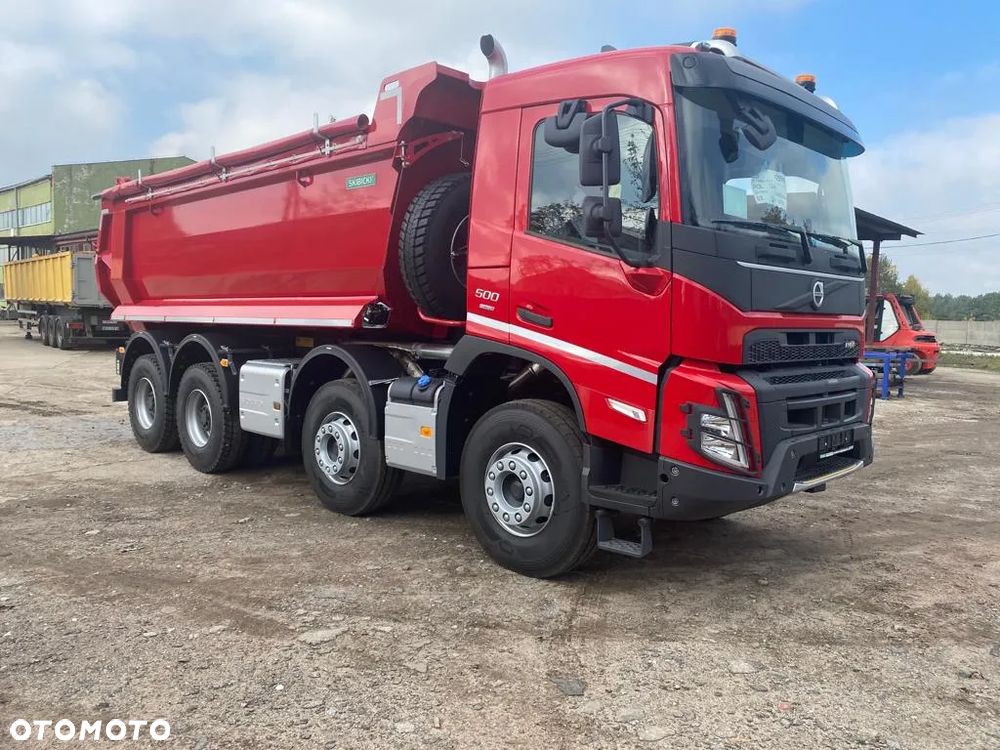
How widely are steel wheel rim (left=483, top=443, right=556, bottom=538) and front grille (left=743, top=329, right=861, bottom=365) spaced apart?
132cm

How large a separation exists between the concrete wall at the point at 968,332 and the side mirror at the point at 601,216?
136ft

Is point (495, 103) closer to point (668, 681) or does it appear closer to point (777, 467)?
point (777, 467)

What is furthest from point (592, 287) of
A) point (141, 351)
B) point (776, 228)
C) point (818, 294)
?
point (141, 351)

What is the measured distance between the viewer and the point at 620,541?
4.37 meters

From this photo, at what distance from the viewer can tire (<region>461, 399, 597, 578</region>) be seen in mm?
4395

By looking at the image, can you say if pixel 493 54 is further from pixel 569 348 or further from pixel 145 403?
pixel 145 403

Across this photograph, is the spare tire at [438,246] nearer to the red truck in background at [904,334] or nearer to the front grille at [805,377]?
the front grille at [805,377]

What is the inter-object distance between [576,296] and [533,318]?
1.09ft

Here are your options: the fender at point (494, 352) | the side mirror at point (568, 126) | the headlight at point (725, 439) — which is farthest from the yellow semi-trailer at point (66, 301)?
the headlight at point (725, 439)

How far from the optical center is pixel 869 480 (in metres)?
7.81

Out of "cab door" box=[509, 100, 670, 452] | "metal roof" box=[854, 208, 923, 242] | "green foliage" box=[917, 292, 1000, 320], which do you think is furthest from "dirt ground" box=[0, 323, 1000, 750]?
"green foliage" box=[917, 292, 1000, 320]

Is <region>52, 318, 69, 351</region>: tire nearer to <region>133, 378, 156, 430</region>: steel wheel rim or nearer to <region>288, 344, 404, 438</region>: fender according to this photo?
<region>133, 378, 156, 430</region>: steel wheel rim

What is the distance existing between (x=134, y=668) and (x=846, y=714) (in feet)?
10.1

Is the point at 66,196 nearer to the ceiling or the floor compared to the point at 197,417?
nearer to the ceiling
